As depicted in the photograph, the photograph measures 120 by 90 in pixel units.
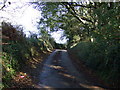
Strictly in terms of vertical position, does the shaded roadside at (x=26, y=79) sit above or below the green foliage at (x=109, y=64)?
below

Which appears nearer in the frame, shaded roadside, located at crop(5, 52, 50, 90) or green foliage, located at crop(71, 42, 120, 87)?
green foliage, located at crop(71, 42, 120, 87)

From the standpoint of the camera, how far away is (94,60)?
704 cm

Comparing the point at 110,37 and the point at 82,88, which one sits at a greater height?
the point at 110,37

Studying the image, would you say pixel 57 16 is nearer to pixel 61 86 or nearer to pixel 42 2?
pixel 42 2

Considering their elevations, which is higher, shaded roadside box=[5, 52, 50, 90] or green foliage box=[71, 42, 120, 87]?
green foliage box=[71, 42, 120, 87]

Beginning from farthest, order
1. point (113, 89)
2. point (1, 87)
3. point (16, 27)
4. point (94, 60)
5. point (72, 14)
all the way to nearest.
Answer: point (72, 14)
point (16, 27)
point (94, 60)
point (113, 89)
point (1, 87)

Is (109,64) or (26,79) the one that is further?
(26,79)

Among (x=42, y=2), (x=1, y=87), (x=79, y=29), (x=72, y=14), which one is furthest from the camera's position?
(x=79, y=29)

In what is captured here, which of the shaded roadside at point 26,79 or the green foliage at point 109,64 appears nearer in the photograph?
the green foliage at point 109,64

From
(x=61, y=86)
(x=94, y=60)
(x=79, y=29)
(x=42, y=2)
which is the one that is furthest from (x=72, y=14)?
(x=61, y=86)

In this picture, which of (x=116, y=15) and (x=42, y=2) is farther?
(x=42, y=2)

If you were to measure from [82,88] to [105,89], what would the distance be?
0.97 meters

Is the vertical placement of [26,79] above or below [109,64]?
below

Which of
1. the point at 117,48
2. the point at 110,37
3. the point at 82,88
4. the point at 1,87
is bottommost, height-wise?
the point at 82,88
